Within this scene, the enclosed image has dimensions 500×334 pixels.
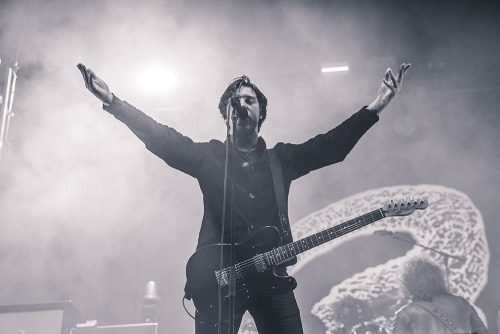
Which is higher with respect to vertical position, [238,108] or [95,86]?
[95,86]

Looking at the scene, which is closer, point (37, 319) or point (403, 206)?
point (403, 206)

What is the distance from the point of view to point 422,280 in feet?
16.1

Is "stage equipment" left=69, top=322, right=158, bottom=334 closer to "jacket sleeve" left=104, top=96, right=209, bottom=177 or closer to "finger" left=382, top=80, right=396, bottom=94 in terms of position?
"jacket sleeve" left=104, top=96, right=209, bottom=177

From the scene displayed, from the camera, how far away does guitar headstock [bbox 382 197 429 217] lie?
2594mm

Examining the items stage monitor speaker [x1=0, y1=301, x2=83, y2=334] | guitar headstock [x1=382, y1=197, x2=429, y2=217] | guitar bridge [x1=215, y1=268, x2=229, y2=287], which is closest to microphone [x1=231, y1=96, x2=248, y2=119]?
guitar bridge [x1=215, y1=268, x2=229, y2=287]

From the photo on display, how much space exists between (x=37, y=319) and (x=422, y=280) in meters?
3.37

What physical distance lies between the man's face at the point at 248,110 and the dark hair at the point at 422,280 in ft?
9.09

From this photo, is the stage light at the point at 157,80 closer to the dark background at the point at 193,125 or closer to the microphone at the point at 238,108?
the dark background at the point at 193,125

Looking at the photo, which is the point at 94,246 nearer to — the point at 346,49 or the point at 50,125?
the point at 50,125

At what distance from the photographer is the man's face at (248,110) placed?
2.82 metres

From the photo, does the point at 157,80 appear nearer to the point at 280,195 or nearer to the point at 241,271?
the point at 280,195

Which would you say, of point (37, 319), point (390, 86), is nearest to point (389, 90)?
point (390, 86)

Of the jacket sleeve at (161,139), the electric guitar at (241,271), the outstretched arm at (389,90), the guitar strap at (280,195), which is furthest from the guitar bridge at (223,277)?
the outstretched arm at (389,90)

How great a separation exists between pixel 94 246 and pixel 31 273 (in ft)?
2.40
